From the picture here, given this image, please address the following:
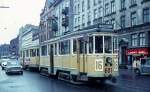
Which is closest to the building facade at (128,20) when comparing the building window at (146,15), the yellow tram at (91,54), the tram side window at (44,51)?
the building window at (146,15)

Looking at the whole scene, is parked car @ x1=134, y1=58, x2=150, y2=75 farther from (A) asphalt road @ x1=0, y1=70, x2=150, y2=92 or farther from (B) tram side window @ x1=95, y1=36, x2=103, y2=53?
(B) tram side window @ x1=95, y1=36, x2=103, y2=53

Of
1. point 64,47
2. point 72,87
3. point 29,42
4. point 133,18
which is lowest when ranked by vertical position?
point 72,87

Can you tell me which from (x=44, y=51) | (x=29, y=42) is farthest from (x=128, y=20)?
(x=29, y=42)

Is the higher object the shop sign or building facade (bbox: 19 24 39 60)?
building facade (bbox: 19 24 39 60)

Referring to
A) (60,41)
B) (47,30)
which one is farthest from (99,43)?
(47,30)

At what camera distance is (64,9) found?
77.7 meters

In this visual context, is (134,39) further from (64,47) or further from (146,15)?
(64,47)

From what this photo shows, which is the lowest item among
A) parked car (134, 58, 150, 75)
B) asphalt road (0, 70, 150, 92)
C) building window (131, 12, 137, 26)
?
asphalt road (0, 70, 150, 92)

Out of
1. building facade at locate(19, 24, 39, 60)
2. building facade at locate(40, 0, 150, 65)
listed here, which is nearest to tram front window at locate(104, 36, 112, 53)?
building facade at locate(40, 0, 150, 65)

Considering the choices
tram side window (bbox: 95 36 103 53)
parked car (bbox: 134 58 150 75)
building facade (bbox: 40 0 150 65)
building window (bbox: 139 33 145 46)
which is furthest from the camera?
building window (bbox: 139 33 145 46)

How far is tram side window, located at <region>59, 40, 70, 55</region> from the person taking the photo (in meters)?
25.4

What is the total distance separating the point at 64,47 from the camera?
26641 millimetres

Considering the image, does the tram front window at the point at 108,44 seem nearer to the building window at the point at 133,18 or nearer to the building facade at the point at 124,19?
the building facade at the point at 124,19

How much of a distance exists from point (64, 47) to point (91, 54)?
534 centimetres
